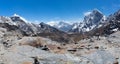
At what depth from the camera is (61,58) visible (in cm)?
2645

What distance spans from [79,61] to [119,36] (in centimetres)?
1581

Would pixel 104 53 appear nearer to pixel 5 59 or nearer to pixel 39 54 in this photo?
pixel 39 54

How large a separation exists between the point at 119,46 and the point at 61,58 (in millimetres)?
9842

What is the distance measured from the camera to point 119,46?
33156 millimetres

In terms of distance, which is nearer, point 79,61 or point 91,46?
point 79,61

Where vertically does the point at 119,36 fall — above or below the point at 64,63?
above

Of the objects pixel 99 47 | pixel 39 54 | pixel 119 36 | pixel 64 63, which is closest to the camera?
pixel 64 63

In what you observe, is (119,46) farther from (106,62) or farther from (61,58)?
(61,58)

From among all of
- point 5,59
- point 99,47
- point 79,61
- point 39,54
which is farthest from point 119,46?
point 5,59

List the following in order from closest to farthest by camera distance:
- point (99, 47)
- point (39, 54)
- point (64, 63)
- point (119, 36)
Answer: point (64, 63) → point (39, 54) → point (99, 47) → point (119, 36)

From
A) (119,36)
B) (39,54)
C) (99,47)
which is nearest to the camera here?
(39,54)

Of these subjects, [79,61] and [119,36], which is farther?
[119,36]

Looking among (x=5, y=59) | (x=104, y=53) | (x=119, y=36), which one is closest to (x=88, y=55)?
(x=104, y=53)

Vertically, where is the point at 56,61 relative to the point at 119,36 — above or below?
below
